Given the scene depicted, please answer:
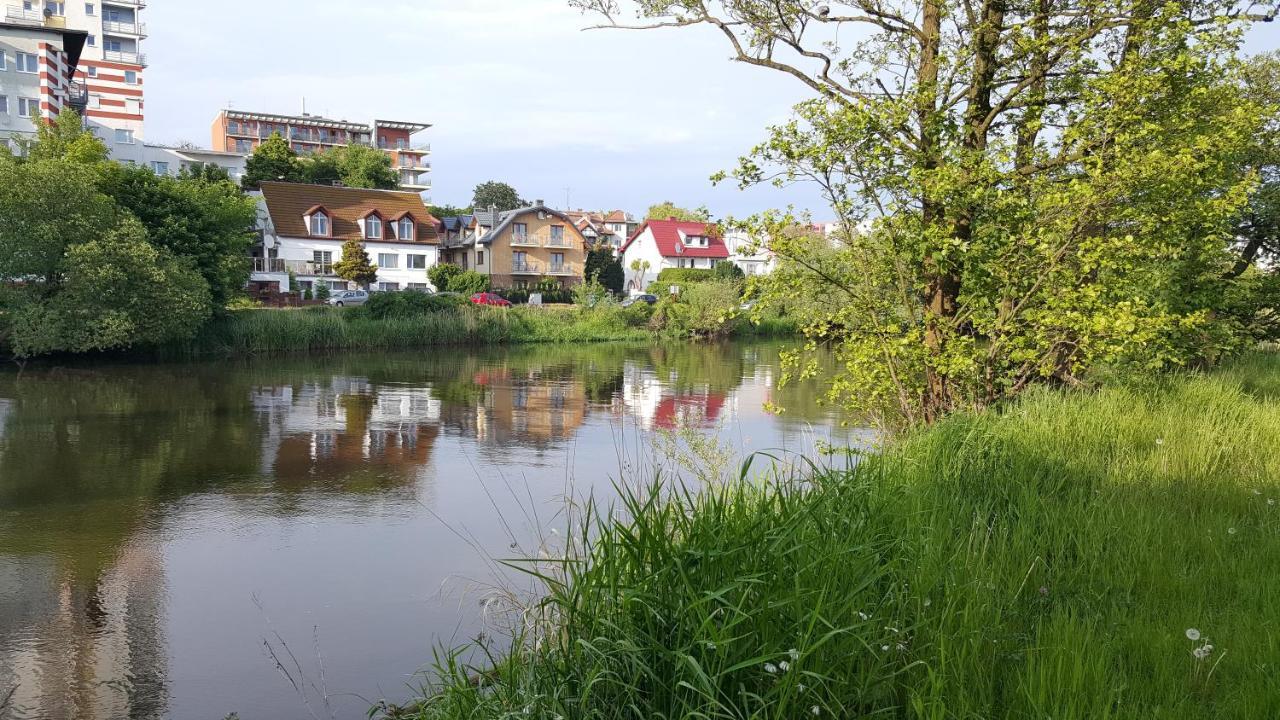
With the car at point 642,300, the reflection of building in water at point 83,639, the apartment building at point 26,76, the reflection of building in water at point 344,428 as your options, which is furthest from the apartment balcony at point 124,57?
the reflection of building in water at point 83,639

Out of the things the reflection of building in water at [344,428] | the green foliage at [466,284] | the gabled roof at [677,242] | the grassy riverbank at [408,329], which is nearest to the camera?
the reflection of building in water at [344,428]

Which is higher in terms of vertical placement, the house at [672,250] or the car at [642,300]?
the house at [672,250]

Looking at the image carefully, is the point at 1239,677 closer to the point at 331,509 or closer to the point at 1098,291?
the point at 1098,291

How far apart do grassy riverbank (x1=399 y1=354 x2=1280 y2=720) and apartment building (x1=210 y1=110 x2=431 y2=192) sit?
9601cm

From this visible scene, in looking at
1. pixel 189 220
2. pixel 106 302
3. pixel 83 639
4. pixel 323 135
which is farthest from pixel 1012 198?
pixel 323 135

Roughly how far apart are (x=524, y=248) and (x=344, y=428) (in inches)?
1943

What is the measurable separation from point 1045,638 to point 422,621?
5800mm

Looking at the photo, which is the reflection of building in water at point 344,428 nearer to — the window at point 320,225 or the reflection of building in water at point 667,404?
the reflection of building in water at point 667,404

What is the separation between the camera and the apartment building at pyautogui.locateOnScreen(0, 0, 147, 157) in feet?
237

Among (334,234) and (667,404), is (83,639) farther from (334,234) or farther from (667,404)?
(334,234)

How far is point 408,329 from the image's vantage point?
123ft

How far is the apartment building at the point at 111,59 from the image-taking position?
7238 cm

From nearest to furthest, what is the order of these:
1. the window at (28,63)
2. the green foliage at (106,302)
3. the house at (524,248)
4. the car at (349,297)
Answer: the green foliage at (106,302), the car at (349,297), the window at (28,63), the house at (524,248)

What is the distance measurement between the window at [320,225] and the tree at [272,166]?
10082mm
